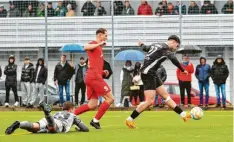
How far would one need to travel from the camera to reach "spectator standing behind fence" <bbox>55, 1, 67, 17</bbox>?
36.4m

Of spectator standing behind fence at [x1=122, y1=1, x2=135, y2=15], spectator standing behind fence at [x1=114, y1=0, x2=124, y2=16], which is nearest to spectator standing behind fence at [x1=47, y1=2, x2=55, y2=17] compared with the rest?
spectator standing behind fence at [x1=114, y1=0, x2=124, y2=16]

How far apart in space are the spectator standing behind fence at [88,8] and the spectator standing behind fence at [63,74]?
410cm

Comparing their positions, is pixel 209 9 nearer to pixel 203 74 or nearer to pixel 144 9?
pixel 144 9

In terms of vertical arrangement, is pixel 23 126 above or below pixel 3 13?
below

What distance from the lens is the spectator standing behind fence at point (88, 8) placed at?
Result: 1438 inches

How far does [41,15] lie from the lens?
35.7 m

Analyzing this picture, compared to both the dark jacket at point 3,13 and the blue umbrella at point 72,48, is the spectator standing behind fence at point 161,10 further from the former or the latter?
the dark jacket at point 3,13

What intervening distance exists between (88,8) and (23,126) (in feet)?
71.3

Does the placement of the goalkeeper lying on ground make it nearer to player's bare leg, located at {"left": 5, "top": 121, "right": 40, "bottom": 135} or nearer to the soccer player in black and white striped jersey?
player's bare leg, located at {"left": 5, "top": 121, "right": 40, "bottom": 135}

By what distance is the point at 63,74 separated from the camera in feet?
108

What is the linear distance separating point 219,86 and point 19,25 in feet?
32.6

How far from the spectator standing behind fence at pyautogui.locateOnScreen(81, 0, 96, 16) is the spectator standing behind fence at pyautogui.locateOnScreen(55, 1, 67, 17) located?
0.93 m

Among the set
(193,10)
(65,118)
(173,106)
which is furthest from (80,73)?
(65,118)

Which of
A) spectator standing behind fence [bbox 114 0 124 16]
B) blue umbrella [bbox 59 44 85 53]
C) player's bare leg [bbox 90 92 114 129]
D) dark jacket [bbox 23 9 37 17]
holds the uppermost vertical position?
spectator standing behind fence [bbox 114 0 124 16]
